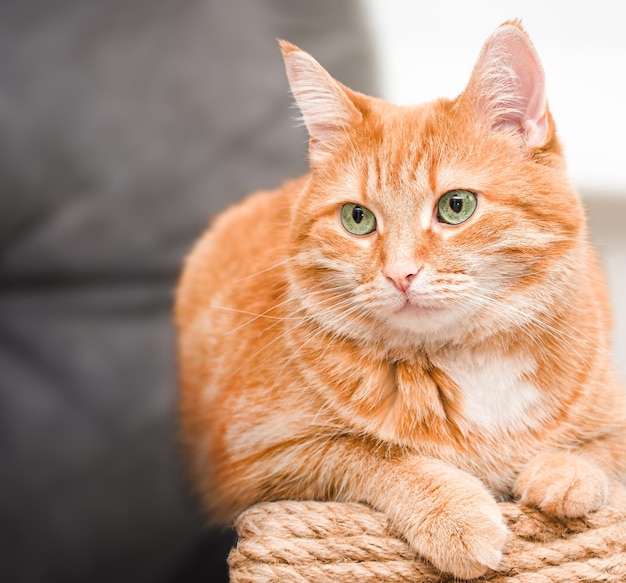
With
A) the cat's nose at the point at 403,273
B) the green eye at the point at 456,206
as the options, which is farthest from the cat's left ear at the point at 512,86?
the cat's nose at the point at 403,273

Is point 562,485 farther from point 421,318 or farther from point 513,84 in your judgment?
point 513,84

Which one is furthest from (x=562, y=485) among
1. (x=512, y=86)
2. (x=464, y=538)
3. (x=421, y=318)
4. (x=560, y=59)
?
(x=560, y=59)

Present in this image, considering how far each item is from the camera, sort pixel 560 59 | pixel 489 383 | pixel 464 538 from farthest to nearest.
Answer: pixel 560 59 → pixel 489 383 → pixel 464 538

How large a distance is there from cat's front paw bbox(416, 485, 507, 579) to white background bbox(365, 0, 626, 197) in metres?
0.65

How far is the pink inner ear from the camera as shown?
78 centimetres

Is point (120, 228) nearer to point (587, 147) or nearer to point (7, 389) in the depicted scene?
point (7, 389)

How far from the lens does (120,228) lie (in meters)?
1.31

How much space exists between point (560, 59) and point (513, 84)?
1.37 feet

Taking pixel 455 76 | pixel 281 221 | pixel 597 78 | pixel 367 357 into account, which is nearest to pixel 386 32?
pixel 455 76

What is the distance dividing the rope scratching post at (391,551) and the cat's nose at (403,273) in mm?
303

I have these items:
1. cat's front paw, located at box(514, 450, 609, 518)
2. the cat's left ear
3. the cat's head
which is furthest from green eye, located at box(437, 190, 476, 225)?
cat's front paw, located at box(514, 450, 609, 518)

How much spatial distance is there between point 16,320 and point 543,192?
3.20ft

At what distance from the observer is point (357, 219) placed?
2.89 feet

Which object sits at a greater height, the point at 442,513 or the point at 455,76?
the point at 455,76
